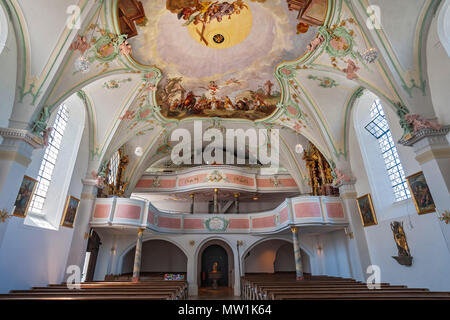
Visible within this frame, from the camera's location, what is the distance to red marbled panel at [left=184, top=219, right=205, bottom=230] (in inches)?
637

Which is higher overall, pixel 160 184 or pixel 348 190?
pixel 160 184

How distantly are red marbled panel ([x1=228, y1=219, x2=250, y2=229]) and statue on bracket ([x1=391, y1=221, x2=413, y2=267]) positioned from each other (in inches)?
349

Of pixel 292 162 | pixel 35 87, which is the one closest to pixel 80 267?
pixel 35 87

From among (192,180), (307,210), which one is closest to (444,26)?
(307,210)

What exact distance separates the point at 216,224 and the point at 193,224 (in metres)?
1.52

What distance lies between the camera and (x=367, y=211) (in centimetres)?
1090

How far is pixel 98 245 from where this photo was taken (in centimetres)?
1510

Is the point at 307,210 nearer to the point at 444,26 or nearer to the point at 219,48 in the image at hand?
the point at 444,26

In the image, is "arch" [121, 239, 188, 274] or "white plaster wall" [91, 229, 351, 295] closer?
"white plaster wall" [91, 229, 351, 295]

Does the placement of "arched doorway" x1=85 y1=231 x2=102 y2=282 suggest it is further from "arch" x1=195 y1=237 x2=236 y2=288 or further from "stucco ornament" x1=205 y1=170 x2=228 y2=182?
"stucco ornament" x1=205 y1=170 x2=228 y2=182

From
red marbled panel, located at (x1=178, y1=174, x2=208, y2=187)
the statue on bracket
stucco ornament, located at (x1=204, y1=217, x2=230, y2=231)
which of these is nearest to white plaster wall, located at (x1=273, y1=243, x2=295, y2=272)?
stucco ornament, located at (x1=204, y1=217, x2=230, y2=231)

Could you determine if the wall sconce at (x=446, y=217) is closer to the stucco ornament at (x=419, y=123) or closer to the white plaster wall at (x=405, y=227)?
the white plaster wall at (x=405, y=227)

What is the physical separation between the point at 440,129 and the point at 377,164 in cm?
403

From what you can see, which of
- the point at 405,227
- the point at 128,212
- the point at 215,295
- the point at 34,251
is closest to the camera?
the point at 34,251
